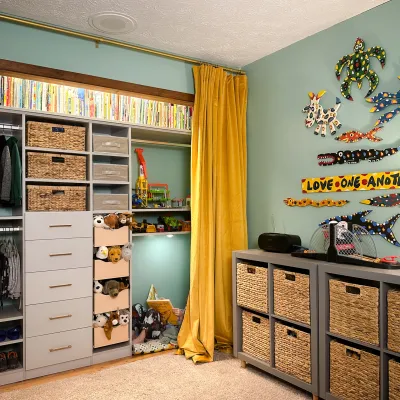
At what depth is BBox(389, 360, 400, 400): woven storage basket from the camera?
210 cm

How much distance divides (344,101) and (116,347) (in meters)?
2.59

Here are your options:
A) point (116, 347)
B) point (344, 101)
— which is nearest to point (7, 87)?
point (116, 347)

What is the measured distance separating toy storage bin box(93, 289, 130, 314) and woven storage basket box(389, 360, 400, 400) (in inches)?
76.9

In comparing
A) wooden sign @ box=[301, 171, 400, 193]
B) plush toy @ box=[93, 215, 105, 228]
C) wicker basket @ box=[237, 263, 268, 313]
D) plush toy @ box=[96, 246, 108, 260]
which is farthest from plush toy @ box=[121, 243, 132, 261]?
wooden sign @ box=[301, 171, 400, 193]

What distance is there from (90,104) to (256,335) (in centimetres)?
218

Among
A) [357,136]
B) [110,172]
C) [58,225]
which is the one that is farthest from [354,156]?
[58,225]

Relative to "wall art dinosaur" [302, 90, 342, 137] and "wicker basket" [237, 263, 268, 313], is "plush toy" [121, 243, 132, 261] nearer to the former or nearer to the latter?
"wicker basket" [237, 263, 268, 313]

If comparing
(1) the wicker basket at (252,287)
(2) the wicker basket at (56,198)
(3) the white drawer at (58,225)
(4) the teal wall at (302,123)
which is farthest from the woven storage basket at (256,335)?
(2) the wicker basket at (56,198)

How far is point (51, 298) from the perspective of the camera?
9.44 feet

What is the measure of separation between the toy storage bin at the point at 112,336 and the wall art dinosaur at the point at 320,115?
2.19m

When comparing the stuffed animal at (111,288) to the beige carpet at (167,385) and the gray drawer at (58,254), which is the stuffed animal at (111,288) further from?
the beige carpet at (167,385)

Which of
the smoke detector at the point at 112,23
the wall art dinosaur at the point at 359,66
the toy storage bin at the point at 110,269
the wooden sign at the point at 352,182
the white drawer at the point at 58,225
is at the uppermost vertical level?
the smoke detector at the point at 112,23

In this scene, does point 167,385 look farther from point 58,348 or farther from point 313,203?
point 313,203

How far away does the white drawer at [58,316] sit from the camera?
2.80 metres
